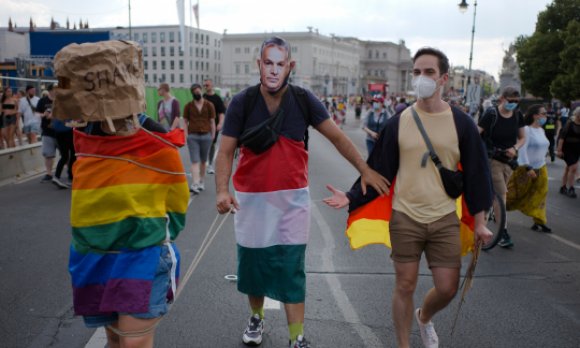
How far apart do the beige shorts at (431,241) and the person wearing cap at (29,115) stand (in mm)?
13753

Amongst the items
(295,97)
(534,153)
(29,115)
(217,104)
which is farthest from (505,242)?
(29,115)

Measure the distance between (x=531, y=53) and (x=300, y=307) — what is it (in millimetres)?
41224

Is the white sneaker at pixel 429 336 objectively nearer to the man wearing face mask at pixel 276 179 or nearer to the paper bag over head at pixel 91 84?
the man wearing face mask at pixel 276 179

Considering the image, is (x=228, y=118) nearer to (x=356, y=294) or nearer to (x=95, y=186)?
(x=95, y=186)

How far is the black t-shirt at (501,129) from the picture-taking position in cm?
646

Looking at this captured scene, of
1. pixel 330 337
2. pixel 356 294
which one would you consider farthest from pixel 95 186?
pixel 356 294

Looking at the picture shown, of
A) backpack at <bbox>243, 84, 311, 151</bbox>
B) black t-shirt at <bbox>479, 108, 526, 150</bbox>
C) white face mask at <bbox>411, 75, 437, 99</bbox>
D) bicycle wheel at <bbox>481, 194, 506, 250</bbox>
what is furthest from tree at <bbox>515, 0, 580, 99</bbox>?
backpack at <bbox>243, 84, 311, 151</bbox>

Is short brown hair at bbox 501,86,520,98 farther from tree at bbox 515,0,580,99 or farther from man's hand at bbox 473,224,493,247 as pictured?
tree at bbox 515,0,580,99

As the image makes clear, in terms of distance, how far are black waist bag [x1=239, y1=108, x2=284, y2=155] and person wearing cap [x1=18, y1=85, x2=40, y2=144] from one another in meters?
13.2

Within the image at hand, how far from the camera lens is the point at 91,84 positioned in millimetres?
2510

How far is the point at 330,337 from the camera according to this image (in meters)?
3.84

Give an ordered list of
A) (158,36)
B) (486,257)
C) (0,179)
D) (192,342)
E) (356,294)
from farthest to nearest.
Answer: (158,36), (0,179), (486,257), (356,294), (192,342)

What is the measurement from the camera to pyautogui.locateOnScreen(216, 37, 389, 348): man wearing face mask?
338cm

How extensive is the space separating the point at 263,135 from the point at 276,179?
286 millimetres
